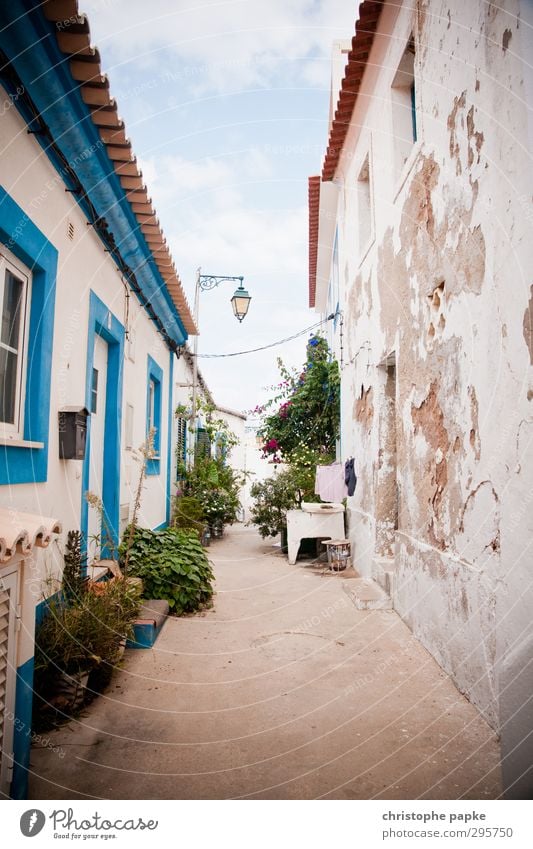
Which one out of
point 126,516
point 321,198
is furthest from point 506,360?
point 321,198

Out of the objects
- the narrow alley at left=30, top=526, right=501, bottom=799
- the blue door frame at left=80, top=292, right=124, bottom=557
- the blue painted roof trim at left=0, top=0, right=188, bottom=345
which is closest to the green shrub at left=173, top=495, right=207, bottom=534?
the blue door frame at left=80, top=292, right=124, bottom=557

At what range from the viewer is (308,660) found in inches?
149

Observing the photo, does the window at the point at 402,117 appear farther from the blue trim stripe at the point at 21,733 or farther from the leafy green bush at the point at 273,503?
the leafy green bush at the point at 273,503

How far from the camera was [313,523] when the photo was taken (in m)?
7.46

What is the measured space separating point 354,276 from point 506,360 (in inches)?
189

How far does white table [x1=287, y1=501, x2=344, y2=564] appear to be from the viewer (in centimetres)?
736

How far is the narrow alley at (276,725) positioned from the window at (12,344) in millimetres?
1723

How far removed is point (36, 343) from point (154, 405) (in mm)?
4805

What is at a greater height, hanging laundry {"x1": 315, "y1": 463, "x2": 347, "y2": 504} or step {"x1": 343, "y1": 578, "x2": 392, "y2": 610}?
hanging laundry {"x1": 315, "y1": 463, "x2": 347, "y2": 504}

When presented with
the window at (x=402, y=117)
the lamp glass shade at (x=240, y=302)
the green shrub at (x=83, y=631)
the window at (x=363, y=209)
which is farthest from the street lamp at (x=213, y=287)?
the green shrub at (x=83, y=631)

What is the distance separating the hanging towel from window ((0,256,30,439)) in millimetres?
4597

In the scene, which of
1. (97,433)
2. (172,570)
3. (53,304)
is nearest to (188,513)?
(97,433)

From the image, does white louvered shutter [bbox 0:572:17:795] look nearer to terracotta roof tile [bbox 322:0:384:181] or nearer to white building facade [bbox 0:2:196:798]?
white building facade [bbox 0:2:196:798]

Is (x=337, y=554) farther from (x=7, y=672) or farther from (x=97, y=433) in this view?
(x=7, y=672)
